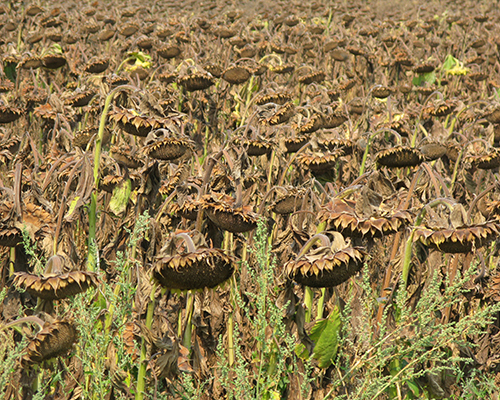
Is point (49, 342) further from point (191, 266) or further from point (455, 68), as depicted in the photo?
point (455, 68)

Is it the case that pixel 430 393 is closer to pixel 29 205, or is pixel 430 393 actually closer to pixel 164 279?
pixel 164 279

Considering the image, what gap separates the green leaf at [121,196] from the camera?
3113mm

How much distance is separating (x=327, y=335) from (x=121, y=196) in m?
1.41

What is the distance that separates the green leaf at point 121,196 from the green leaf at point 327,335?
4.35ft

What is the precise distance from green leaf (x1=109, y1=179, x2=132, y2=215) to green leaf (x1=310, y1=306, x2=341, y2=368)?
1327 mm

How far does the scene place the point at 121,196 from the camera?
3.12 m

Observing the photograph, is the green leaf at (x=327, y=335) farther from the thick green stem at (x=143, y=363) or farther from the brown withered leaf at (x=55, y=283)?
the brown withered leaf at (x=55, y=283)

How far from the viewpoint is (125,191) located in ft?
10.2

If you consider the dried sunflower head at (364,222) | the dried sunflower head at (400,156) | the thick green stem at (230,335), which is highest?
the dried sunflower head at (364,222)

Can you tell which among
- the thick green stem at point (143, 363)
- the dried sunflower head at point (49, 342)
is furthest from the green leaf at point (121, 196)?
the dried sunflower head at point (49, 342)

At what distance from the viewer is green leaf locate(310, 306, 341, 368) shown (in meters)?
2.35

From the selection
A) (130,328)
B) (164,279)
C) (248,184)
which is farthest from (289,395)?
(248,184)

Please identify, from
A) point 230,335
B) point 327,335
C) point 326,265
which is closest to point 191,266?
point 326,265

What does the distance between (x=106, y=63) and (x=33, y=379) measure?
4.14m
